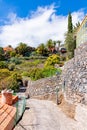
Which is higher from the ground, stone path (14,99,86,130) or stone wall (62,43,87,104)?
stone wall (62,43,87,104)

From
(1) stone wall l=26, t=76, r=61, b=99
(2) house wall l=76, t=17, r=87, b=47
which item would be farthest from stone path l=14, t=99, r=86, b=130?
(2) house wall l=76, t=17, r=87, b=47

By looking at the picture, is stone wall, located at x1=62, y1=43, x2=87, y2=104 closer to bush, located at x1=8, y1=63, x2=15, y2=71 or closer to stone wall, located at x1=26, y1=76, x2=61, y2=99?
stone wall, located at x1=26, y1=76, x2=61, y2=99

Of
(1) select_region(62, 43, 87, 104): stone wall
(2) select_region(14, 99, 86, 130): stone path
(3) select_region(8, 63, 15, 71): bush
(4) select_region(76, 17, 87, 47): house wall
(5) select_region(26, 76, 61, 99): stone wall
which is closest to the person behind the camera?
(2) select_region(14, 99, 86, 130): stone path

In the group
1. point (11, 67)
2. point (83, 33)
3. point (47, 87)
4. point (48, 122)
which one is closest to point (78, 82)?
point (48, 122)

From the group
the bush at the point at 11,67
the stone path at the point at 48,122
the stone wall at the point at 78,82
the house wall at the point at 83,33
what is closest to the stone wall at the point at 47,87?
the house wall at the point at 83,33

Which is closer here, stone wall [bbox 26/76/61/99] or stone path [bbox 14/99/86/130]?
stone path [bbox 14/99/86/130]

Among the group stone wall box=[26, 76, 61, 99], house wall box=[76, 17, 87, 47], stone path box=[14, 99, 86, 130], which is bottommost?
stone path box=[14, 99, 86, 130]

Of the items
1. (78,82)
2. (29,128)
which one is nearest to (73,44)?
(78,82)

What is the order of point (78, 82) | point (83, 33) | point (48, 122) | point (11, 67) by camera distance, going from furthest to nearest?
point (11, 67)
point (83, 33)
point (78, 82)
point (48, 122)

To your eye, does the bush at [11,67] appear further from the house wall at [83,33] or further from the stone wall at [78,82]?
the stone wall at [78,82]

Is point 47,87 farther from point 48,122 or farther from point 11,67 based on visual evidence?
point 11,67

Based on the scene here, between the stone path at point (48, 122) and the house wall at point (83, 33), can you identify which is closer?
the stone path at point (48, 122)

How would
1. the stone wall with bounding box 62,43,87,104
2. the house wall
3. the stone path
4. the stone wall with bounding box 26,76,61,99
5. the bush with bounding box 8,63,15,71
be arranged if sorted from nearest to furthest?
the stone path → the stone wall with bounding box 62,43,87,104 → the stone wall with bounding box 26,76,61,99 → the house wall → the bush with bounding box 8,63,15,71

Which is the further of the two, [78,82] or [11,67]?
[11,67]
